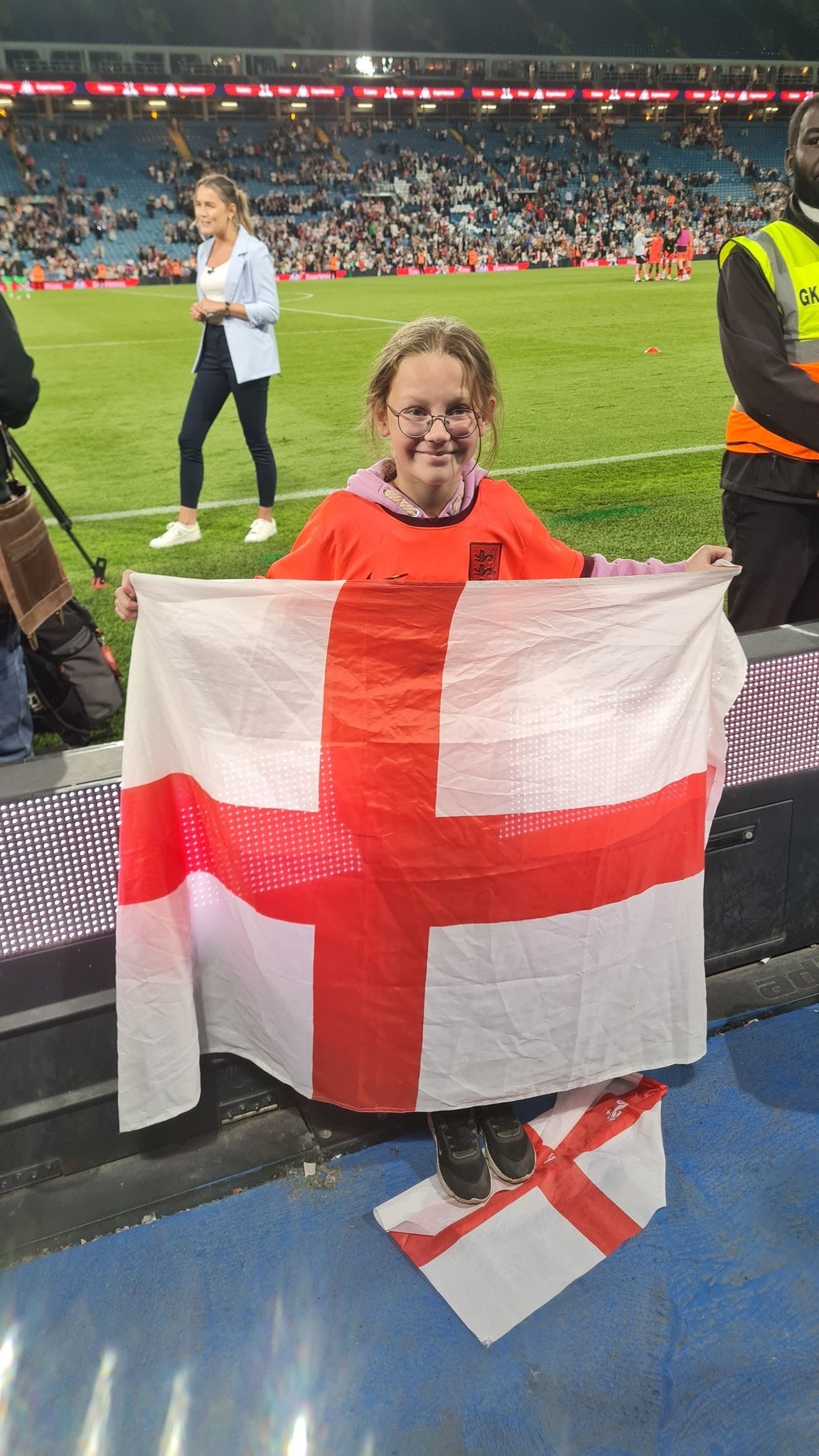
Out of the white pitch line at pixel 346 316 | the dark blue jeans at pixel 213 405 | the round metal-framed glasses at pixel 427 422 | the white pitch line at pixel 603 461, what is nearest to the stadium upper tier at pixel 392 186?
the white pitch line at pixel 346 316

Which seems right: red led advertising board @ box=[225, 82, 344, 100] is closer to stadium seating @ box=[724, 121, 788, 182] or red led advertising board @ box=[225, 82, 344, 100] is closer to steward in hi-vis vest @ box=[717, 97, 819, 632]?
stadium seating @ box=[724, 121, 788, 182]

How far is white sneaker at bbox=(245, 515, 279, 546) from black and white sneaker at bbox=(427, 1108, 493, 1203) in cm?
412

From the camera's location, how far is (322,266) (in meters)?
28.0

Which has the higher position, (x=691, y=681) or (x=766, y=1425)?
(x=691, y=681)

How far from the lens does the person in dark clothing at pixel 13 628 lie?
239cm

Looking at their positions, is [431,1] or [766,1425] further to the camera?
[431,1]

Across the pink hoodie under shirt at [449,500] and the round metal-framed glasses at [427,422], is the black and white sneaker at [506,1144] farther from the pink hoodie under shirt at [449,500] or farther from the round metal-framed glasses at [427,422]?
the round metal-framed glasses at [427,422]

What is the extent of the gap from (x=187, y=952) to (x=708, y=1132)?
1.04 m

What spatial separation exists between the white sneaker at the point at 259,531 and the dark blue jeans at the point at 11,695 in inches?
121

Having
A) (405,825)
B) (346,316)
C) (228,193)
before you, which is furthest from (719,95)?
(405,825)

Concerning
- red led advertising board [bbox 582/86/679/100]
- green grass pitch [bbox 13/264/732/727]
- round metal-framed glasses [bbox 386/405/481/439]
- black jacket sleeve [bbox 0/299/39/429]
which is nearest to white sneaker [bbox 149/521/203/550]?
green grass pitch [bbox 13/264/732/727]

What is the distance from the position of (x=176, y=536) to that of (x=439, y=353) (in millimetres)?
3948

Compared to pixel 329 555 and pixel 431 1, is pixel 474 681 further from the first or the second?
pixel 431 1

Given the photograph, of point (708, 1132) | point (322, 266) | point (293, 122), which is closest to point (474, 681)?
point (708, 1132)
